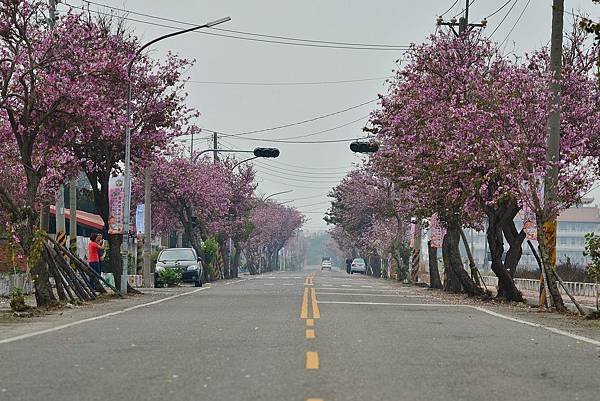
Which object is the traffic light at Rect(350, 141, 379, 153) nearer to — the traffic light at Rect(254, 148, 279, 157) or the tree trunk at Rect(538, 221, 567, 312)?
the traffic light at Rect(254, 148, 279, 157)


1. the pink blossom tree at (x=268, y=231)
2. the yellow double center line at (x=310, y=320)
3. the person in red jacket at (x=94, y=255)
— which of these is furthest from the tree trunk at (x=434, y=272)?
the pink blossom tree at (x=268, y=231)

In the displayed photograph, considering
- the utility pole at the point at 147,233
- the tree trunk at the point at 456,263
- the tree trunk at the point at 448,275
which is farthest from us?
the utility pole at the point at 147,233

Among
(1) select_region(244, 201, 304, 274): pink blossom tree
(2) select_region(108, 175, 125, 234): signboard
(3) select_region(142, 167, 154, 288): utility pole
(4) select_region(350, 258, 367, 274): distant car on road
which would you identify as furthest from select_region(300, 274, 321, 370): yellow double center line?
(4) select_region(350, 258, 367, 274): distant car on road

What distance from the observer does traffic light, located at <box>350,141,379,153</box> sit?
42.3 m

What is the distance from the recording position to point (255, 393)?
929 centimetres

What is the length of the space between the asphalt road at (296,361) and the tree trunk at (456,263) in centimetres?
1675

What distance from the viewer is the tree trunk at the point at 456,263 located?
36156 mm

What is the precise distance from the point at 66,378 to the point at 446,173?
2014 centimetres

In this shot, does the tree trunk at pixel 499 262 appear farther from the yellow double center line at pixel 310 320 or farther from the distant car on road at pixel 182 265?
the distant car on road at pixel 182 265

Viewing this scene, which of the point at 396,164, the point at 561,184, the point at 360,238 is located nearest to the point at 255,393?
the point at 561,184

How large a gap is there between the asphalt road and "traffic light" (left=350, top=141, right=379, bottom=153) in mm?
23209

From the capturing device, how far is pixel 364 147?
43.3 m

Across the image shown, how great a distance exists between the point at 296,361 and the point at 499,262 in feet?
65.3

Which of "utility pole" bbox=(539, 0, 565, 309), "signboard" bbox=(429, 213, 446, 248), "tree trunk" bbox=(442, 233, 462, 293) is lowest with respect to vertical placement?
"tree trunk" bbox=(442, 233, 462, 293)
